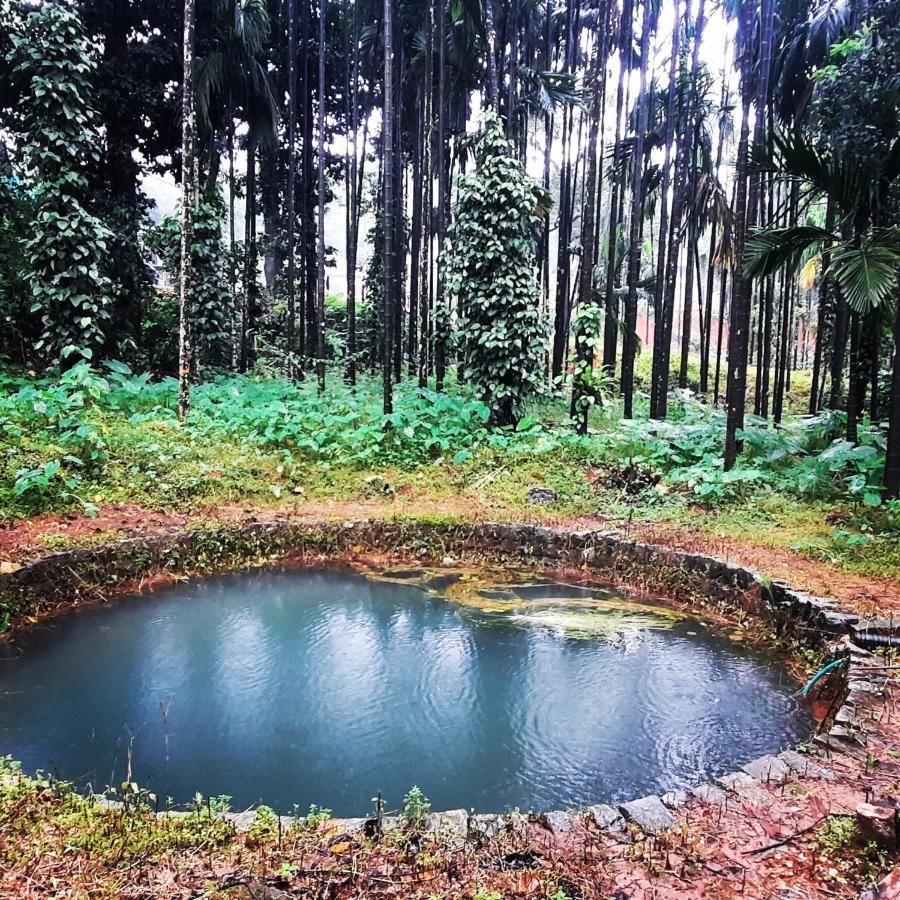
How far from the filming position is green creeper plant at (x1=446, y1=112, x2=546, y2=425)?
429 inches

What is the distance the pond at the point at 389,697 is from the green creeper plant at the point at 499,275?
15.7ft

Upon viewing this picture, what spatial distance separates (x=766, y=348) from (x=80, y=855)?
13786mm

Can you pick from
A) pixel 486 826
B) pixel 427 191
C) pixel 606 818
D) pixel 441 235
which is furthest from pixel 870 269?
pixel 427 191

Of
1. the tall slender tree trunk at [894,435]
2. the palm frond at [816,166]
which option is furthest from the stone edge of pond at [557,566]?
the palm frond at [816,166]

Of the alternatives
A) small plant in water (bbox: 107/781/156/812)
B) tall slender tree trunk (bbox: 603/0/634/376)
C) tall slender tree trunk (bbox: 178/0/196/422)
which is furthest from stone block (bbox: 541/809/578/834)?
tall slender tree trunk (bbox: 603/0/634/376)

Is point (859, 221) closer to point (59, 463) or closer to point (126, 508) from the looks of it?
point (126, 508)

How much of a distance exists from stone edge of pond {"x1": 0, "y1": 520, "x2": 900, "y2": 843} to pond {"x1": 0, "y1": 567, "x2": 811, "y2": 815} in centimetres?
42

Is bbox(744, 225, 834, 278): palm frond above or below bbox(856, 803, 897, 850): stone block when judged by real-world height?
above

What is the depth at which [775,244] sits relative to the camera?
25.0 feet

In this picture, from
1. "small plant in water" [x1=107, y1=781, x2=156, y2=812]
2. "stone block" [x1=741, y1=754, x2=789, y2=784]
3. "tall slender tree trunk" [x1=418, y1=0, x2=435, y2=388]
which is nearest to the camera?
"small plant in water" [x1=107, y1=781, x2=156, y2=812]

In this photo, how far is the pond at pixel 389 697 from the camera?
4016 mm

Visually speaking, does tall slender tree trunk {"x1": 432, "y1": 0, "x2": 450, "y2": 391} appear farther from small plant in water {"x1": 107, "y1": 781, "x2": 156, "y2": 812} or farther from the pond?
small plant in water {"x1": 107, "y1": 781, "x2": 156, "y2": 812}

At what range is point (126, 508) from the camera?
7938mm

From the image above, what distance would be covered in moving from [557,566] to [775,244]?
14.0 feet
